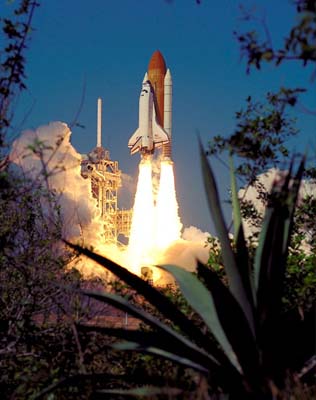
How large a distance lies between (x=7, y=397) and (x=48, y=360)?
916 mm

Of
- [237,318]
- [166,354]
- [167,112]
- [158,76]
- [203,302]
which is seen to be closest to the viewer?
[237,318]

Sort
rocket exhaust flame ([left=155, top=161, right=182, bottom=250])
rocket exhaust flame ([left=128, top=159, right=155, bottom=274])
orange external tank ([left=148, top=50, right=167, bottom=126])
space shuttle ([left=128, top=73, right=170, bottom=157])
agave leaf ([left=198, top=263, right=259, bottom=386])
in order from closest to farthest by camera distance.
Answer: agave leaf ([left=198, top=263, right=259, bottom=386]) < rocket exhaust flame ([left=155, top=161, right=182, bottom=250]) < space shuttle ([left=128, top=73, right=170, bottom=157]) < rocket exhaust flame ([left=128, top=159, right=155, bottom=274]) < orange external tank ([left=148, top=50, right=167, bottom=126])

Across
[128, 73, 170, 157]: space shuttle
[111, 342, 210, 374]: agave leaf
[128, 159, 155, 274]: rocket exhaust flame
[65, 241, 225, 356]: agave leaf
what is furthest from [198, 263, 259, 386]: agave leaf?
[128, 73, 170, 157]: space shuttle

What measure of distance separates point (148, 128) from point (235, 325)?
60241 mm

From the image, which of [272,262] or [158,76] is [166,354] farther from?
[158,76]

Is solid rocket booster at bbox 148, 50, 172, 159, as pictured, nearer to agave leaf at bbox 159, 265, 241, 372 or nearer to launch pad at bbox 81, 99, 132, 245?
launch pad at bbox 81, 99, 132, 245

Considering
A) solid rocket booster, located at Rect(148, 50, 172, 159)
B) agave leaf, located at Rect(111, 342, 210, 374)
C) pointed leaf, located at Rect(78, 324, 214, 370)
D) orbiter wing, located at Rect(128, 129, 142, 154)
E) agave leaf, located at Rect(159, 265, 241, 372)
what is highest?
solid rocket booster, located at Rect(148, 50, 172, 159)

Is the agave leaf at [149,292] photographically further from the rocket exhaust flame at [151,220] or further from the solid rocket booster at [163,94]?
the solid rocket booster at [163,94]

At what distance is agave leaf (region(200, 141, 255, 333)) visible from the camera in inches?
314

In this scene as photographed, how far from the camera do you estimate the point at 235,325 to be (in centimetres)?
790

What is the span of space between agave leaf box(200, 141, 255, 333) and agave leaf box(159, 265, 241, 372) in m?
0.37

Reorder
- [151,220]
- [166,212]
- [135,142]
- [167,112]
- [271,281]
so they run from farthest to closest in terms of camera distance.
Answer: [151,220] < [135,142] < [167,112] < [166,212] < [271,281]

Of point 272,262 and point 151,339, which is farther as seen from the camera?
point 151,339

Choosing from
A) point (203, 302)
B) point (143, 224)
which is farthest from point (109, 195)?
point (203, 302)
